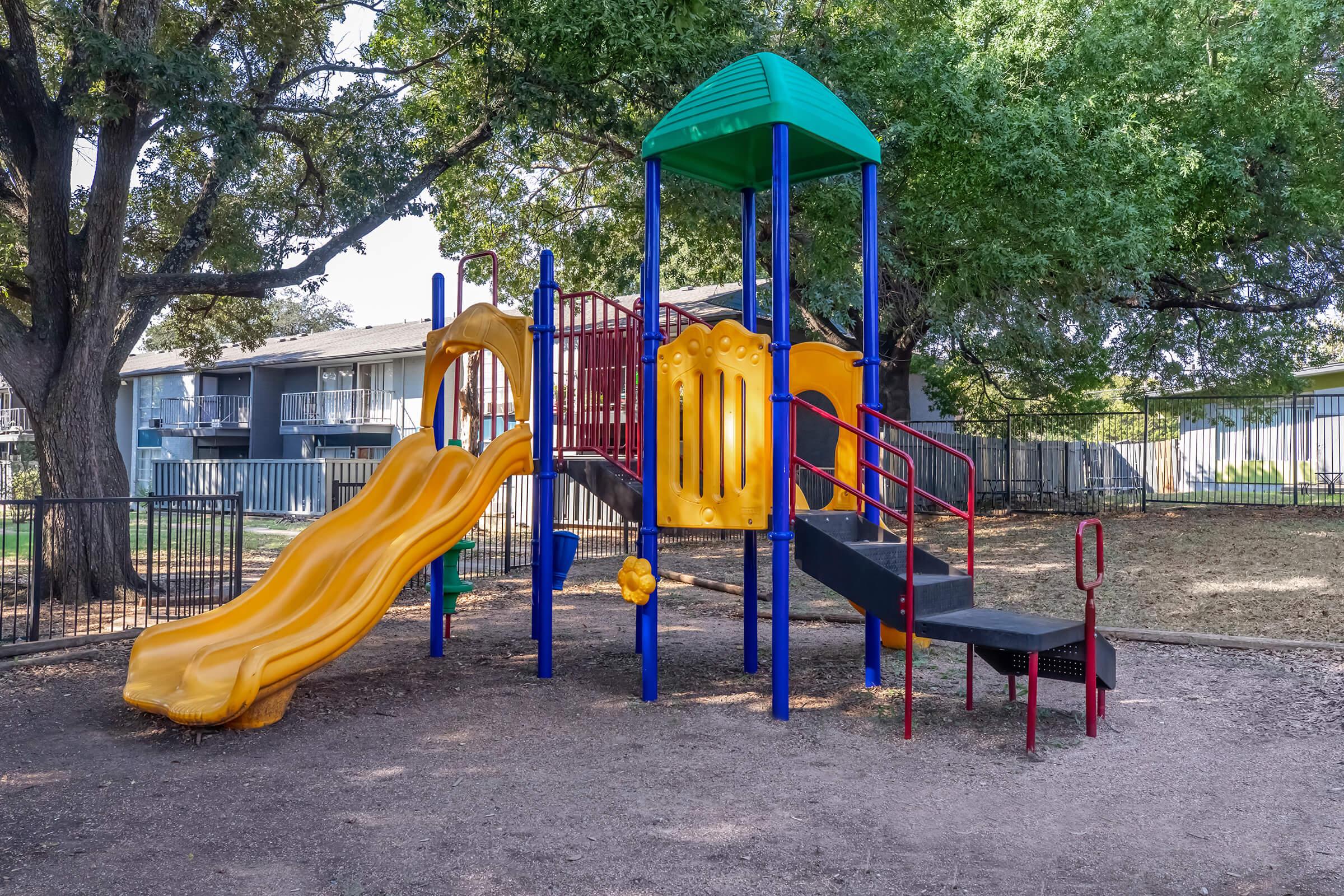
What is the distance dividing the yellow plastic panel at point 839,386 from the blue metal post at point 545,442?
200cm

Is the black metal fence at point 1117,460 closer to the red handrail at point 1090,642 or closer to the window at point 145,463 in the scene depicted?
the red handrail at point 1090,642

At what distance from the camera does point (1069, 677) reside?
5.95 meters

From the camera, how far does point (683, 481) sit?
6660mm

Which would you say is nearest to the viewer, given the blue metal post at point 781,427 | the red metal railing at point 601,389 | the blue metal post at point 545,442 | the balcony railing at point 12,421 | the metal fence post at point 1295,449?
the blue metal post at point 781,427

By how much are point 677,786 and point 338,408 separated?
31.3 meters

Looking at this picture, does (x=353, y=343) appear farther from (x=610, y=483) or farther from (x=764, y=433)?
(x=764, y=433)

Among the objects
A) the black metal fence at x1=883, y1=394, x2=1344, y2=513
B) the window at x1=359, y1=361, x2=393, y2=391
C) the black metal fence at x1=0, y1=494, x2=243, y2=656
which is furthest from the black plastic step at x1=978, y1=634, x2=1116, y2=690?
the window at x1=359, y1=361, x2=393, y2=391

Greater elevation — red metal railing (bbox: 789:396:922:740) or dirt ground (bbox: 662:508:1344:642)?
red metal railing (bbox: 789:396:922:740)

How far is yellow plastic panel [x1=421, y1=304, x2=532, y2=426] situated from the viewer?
7.49m

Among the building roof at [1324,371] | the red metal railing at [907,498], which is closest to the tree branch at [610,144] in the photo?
the red metal railing at [907,498]

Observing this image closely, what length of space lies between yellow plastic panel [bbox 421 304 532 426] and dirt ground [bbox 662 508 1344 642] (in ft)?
15.3

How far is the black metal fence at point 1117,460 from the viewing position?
67.2ft

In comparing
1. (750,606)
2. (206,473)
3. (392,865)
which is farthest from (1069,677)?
(206,473)

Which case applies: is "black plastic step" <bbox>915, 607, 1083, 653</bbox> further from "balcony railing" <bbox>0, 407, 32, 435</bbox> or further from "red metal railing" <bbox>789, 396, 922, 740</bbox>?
"balcony railing" <bbox>0, 407, 32, 435</bbox>
